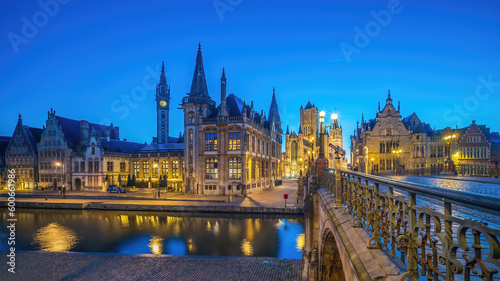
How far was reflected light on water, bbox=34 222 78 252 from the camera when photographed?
69.9 feet

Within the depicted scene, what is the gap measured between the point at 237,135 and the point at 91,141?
3169cm

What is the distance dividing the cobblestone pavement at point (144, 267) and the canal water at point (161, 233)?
99.7 inches

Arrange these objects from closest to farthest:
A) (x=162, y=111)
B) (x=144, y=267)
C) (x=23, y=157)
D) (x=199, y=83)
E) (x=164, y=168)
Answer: (x=144, y=267)
(x=199, y=83)
(x=164, y=168)
(x=23, y=157)
(x=162, y=111)

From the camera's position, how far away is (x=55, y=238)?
2383 centimetres

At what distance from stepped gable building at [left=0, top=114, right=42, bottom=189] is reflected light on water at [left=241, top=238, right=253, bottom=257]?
183 feet

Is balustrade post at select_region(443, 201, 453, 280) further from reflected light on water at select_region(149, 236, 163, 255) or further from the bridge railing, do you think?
reflected light on water at select_region(149, 236, 163, 255)

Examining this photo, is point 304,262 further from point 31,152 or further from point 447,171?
point 31,152

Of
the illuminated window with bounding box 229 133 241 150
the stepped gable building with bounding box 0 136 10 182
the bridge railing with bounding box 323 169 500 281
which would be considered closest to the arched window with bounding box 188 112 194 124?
the illuminated window with bounding box 229 133 241 150

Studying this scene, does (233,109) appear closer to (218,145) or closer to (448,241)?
(218,145)

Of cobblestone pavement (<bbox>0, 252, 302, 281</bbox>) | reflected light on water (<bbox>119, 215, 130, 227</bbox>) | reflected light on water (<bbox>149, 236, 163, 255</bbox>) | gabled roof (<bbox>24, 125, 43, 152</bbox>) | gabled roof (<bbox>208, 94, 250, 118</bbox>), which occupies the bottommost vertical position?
reflected light on water (<bbox>119, 215, 130, 227</bbox>)

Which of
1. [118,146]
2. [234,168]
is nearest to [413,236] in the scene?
[234,168]

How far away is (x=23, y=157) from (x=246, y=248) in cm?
6088

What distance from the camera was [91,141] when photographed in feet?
171

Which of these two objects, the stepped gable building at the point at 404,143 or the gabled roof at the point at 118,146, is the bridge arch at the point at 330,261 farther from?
the gabled roof at the point at 118,146
